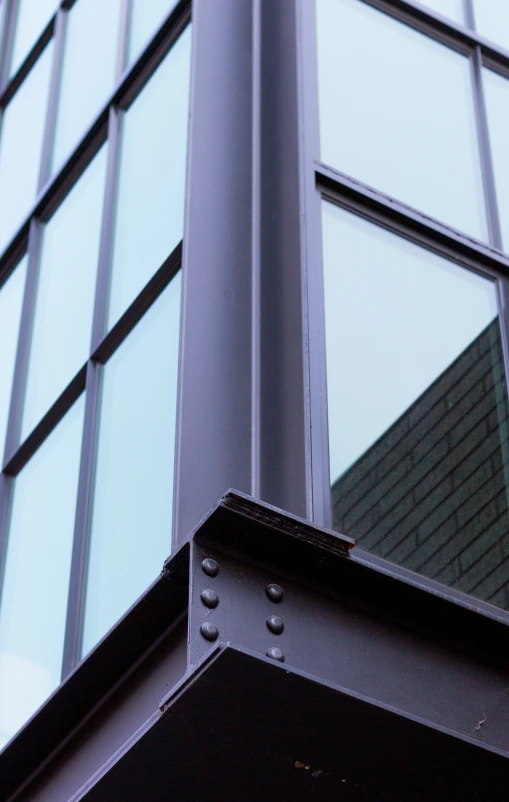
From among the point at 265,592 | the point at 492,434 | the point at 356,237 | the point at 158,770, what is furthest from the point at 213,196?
the point at 158,770

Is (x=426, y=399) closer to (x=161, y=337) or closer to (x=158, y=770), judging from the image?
(x=161, y=337)

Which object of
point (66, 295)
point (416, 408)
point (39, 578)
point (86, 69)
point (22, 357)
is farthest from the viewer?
point (86, 69)

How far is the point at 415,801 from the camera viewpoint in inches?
169

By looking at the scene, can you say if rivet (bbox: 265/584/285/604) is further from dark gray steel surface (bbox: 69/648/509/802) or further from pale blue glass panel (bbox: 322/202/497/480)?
pale blue glass panel (bbox: 322/202/497/480)

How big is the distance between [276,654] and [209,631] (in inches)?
9.2

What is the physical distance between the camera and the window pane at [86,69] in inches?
360

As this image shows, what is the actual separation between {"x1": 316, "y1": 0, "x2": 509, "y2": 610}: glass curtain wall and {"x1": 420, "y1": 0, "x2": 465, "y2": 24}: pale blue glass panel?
Result: 0.71 ft

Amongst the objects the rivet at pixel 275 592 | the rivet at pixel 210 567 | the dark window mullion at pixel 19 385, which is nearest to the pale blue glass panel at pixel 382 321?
the rivet at pixel 275 592

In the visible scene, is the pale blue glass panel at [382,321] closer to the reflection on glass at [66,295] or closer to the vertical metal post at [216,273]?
the vertical metal post at [216,273]

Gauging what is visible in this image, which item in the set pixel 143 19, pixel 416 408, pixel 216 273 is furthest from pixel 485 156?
pixel 143 19

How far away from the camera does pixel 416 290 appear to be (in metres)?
6.28

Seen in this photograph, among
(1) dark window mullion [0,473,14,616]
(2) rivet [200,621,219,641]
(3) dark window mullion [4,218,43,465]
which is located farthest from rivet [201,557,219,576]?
(3) dark window mullion [4,218,43,465]

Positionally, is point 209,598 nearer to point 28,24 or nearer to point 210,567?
point 210,567

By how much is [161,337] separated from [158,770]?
8.98ft
